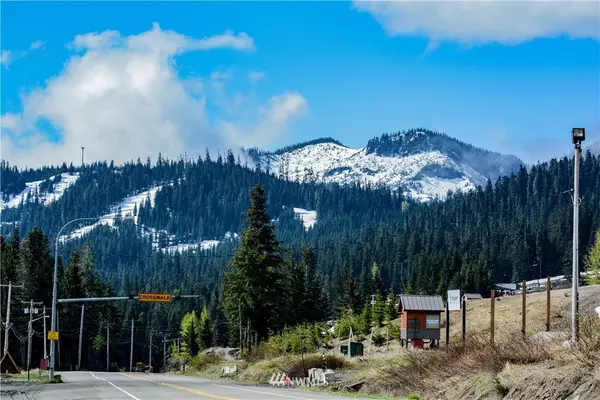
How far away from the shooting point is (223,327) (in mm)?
167125

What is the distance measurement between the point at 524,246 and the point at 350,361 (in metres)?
155

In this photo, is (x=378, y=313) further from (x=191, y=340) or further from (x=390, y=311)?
(x=191, y=340)

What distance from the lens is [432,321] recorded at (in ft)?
179

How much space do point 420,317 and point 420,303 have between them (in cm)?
91

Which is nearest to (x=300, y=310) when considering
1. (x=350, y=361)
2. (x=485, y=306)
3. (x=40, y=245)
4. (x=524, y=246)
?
(x=485, y=306)

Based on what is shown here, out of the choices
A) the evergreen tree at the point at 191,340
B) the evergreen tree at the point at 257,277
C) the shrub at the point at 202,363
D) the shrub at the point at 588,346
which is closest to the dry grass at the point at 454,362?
the shrub at the point at 588,346

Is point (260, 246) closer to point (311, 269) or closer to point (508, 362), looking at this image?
point (508, 362)

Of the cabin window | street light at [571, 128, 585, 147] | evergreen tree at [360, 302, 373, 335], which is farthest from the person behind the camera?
evergreen tree at [360, 302, 373, 335]

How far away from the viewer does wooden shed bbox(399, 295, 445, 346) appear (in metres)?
54.0

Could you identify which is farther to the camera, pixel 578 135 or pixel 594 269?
pixel 594 269

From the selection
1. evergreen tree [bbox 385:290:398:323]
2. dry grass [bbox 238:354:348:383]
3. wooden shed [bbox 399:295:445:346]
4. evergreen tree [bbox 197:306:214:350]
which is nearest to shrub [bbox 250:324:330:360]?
dry grass [bbox 238:354:348:383]

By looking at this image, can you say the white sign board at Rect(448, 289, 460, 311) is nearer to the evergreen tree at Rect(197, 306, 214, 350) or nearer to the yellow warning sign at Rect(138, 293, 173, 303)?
the yellow warning sign at Rect(138, 293, 173, 303)

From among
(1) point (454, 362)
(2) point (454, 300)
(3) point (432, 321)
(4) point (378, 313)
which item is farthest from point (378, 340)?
(1) point (454, 362)

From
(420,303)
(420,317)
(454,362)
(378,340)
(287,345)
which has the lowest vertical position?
(378,340)
